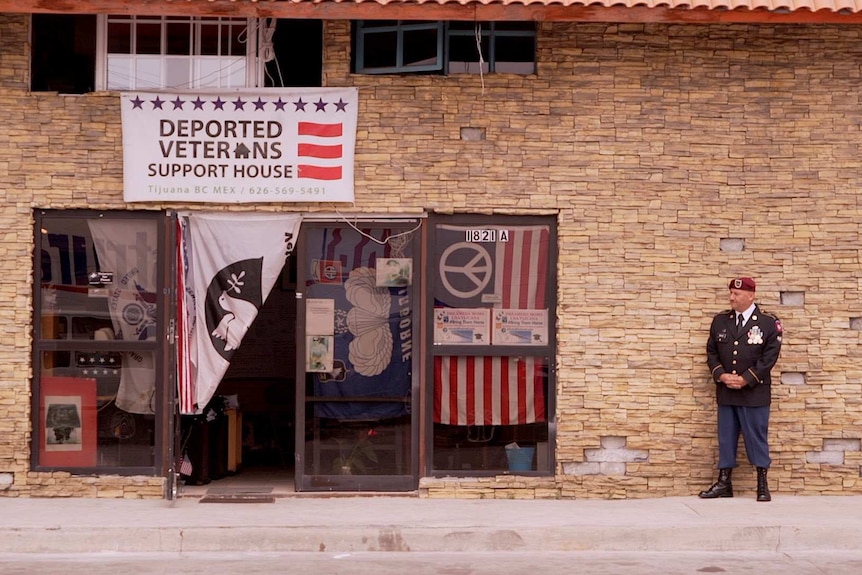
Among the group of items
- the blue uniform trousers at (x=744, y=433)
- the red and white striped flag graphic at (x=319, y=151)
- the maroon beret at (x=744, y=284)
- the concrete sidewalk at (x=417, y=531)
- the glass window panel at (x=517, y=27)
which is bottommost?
the concrete sidewalk at (x=417, y=531)

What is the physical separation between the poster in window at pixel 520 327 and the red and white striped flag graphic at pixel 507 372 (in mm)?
66

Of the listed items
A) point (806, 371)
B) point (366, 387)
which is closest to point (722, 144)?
point (806, 371)

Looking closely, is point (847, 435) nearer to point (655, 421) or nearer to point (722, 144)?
point (655, 421)

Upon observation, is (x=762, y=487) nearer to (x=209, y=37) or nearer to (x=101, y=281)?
(x=101, y=281)

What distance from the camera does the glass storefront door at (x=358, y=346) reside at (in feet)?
36.0

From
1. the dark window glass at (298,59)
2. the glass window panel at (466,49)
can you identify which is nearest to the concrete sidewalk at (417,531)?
the dark window glass at (298,59)

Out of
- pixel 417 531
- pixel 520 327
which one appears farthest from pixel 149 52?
pixel 417 531

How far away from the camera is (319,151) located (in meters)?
10.8

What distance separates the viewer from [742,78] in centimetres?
1097

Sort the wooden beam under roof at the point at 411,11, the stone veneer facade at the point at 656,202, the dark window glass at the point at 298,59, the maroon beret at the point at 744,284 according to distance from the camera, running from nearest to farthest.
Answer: the wooden beam under roof at the point at 411,11 → the maroon beret at the point at 744,284 → the stone veneer facade at the point at 656,202 → the dark window glass at the point at 298,59

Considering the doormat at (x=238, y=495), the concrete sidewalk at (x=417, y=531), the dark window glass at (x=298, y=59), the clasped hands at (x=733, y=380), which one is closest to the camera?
the concrete sidewalk at (x=417, y=531)

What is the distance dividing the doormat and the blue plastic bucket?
224 centimetres

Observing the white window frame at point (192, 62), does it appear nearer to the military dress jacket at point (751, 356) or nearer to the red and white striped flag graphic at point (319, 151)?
the red and white striped flag graphic at point (319, 151)

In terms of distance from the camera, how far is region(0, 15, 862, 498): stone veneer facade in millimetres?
10906
